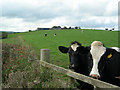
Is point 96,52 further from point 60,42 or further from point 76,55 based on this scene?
point 60,42

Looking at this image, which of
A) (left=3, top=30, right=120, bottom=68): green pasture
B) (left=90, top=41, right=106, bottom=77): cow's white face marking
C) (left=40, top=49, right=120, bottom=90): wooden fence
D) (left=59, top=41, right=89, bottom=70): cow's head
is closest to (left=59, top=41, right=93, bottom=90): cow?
(left=59, top=41, right=89, bottom=70): cow's head

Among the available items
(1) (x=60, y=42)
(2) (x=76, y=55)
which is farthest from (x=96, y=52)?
(1) (x=60, y=42)

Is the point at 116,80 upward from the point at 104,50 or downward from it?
downward

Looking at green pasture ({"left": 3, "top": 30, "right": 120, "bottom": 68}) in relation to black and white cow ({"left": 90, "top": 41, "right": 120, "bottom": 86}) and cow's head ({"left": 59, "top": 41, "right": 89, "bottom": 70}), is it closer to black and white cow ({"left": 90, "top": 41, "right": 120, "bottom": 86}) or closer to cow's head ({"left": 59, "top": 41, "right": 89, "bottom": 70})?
cow's head ({"left": 59, "top": 41, "right": 89, "bottom": 70})

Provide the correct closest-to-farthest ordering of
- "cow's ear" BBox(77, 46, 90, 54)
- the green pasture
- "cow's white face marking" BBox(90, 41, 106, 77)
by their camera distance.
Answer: "cow's white face marking" BBox(90, 41, 106, 77) < "cow's ear" BBox(77, 46, 90, 54) < the green pasture

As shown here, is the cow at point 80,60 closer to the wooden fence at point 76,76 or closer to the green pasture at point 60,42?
the wooden fence at point 76,76

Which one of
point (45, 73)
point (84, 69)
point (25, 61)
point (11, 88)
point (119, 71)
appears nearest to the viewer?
point (11, 88)

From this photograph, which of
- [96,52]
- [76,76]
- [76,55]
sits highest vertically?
[96,52]

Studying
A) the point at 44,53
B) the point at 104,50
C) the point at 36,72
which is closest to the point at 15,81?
the point at 36,72

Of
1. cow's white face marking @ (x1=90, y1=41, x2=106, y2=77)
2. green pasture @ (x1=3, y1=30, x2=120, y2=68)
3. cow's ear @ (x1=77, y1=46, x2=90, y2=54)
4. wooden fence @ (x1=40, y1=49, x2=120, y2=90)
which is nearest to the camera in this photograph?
wooden fence @ (x1=40, y1=49, x2=120, y2=90)

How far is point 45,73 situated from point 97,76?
5.62 feet

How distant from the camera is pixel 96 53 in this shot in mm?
4234

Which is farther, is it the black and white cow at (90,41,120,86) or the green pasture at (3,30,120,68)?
the green pasture at (3,30,120,68)

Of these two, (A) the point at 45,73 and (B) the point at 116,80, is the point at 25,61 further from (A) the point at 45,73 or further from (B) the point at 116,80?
(B) the point at 116,80
